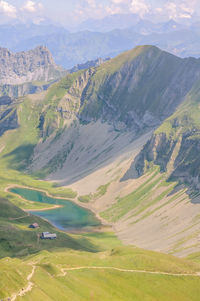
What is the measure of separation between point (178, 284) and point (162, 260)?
1779 cm

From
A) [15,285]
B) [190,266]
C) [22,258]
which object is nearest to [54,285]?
[15,285]

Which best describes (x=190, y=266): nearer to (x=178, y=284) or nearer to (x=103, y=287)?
(x=178, y=284)

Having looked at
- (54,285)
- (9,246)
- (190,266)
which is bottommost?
(9,246)

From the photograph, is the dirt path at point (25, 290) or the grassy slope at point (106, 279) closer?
the dirt path at point (25, 290)

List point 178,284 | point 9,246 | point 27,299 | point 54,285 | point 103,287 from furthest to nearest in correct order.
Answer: point 9,246
point 178,284
point 103,287
point 54,285
point 27,299

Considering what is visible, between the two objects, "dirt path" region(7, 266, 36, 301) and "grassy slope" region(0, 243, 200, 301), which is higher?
"dirt path" region(7, 266, 36, 301)

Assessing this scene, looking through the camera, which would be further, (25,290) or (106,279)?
(106,279)

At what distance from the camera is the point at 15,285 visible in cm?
11175

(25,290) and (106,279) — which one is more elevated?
(25,290)

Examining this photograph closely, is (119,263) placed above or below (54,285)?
below

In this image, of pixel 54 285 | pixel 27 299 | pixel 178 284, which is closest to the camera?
pixel 27 299

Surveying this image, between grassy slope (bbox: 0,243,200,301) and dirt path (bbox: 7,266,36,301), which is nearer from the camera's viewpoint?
dirt path (bbox: 7,266,36,301)

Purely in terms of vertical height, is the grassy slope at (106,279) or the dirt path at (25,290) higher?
the dirt path at (25,290)

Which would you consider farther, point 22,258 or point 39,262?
point 22,258
